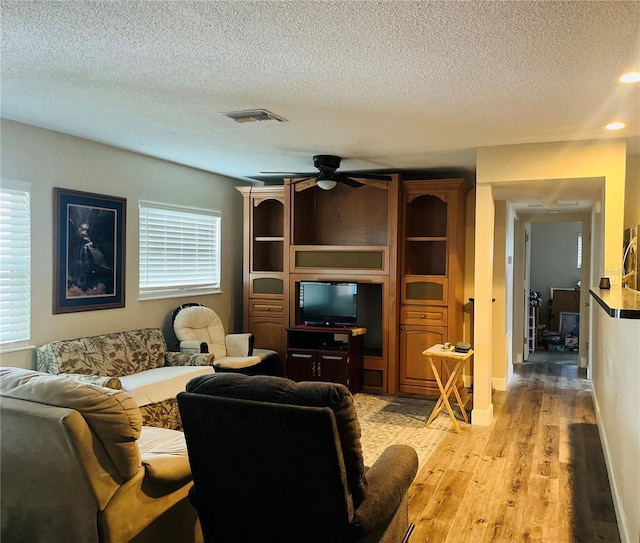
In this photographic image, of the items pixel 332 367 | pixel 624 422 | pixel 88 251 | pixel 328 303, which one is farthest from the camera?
pixel 328 303

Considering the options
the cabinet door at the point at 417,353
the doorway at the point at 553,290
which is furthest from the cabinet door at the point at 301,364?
the doorway at the point at 553,290

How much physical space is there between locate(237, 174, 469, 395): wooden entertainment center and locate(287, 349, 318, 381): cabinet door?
16 millimetres

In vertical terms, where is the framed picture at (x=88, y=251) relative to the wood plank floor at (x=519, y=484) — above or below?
above

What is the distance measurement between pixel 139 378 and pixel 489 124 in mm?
3448

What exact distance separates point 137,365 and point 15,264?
1349mm

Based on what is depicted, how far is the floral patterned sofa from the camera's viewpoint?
167 inches

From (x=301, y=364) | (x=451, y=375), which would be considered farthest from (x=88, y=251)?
(x=451, y=375)

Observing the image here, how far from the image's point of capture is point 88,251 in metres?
4.81

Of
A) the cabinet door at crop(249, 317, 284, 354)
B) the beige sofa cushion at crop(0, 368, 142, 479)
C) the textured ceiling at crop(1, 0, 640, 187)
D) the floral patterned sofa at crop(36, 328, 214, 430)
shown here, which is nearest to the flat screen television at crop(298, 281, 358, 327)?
the cabinet door at crop(249, 317, 284, 354)

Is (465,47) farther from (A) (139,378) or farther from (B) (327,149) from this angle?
(A) (139,378)

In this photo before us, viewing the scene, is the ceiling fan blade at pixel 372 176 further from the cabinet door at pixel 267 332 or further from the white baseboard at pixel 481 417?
the white baseboard at pixel 481 417

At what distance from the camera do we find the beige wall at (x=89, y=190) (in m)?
4.28

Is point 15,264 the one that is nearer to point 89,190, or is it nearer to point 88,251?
point 88,251

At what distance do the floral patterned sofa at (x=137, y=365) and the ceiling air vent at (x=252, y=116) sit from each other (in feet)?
6.64
